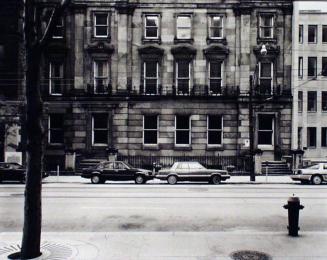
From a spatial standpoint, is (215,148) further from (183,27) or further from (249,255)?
(249,255)

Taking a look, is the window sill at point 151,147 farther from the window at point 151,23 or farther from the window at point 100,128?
the window at point 151,23

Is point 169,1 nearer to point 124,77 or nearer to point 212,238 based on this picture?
point 124,77

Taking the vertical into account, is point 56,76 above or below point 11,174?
above

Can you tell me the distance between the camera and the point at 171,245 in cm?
793

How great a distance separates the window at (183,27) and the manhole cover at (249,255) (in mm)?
22330

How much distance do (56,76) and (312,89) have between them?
92.5 ft

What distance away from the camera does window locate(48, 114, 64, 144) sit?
27.7m

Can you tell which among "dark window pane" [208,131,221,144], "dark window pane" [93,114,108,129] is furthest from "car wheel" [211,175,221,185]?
"dark window pane" [93,114,108,129]

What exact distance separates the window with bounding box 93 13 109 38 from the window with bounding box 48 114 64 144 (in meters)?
7.17

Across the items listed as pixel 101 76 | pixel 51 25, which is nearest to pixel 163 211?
pixel 51 25

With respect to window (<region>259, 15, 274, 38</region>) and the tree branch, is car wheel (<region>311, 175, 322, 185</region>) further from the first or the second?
the tree branch

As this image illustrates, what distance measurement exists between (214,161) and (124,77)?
9614 mm

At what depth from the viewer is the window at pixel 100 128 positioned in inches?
1090

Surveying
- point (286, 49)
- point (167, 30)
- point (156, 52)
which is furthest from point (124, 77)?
point (286, 49)
